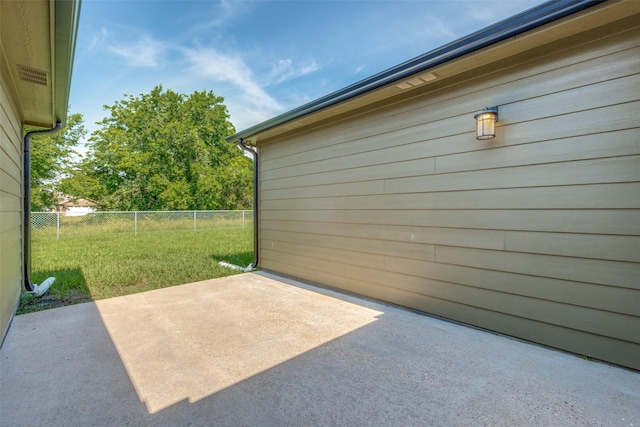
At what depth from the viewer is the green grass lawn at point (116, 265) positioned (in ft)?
12.3

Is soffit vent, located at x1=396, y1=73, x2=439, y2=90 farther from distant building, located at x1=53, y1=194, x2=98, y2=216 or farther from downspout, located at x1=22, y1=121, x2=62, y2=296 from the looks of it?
distant building, located at x1=53, y1=194, x2=98, y2=216

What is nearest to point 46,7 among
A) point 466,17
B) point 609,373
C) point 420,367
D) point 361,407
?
point 361,407

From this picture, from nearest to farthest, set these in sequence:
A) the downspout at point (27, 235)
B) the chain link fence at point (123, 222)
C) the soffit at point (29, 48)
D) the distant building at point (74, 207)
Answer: the soffit at point (29, 48)
the downspout at point (27, 235)
the chain link fence at point (123, 222)
the distant building at point (74, 207)

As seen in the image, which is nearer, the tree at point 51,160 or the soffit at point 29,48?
the soffit at point 29,48

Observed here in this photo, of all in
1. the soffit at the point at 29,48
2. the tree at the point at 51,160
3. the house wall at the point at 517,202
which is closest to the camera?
the soffit at the point at 29,48

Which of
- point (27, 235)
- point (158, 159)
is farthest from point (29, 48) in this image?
point (158, 159)

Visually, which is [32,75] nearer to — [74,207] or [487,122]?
[487,122]

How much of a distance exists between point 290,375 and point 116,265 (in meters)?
4.87

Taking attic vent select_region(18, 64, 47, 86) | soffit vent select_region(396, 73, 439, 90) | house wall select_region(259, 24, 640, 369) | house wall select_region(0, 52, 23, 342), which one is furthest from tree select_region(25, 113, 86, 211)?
soffit vent select_region(396, 73, 439, 90)

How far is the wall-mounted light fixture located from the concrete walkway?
1.65 metres

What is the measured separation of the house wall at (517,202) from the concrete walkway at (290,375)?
0.91ft

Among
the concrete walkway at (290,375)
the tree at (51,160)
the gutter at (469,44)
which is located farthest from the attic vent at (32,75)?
the tree at (51,160)

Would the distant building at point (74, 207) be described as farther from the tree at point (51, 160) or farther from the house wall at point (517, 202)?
the house wall at point (517, 202)

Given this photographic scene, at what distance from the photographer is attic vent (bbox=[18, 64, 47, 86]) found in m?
2.40
